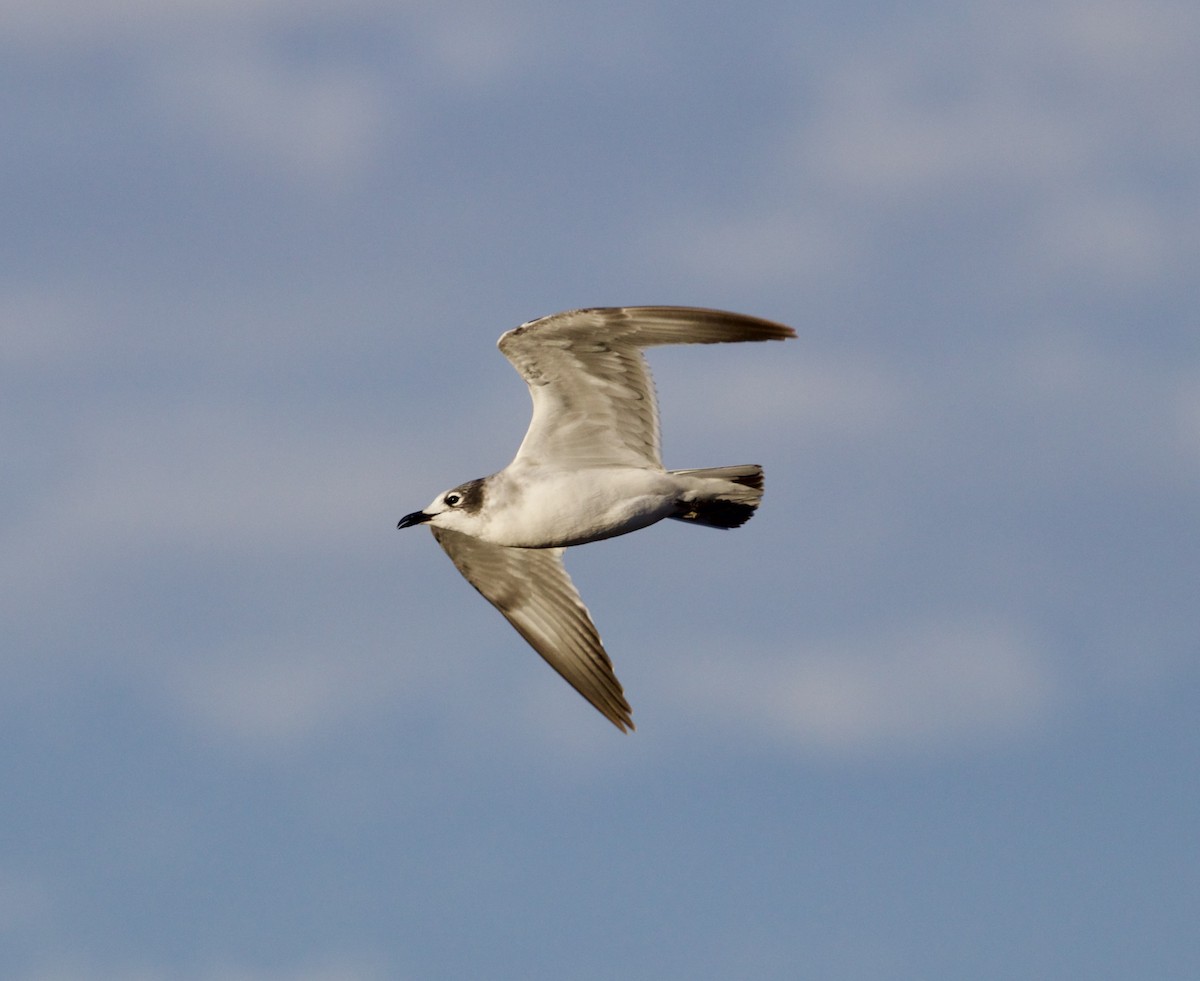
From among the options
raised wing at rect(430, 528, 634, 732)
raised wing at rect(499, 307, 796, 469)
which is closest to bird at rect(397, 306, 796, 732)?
raised wing at rect(499, 307, 796, 469)

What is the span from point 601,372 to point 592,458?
98cm

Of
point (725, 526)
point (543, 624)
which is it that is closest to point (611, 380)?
point (725, 526)

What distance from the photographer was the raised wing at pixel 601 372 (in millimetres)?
16344

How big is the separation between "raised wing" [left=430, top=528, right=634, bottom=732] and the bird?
51.7 inches

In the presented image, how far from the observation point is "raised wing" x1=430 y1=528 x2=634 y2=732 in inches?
758

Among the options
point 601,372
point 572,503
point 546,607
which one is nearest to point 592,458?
point 572,503

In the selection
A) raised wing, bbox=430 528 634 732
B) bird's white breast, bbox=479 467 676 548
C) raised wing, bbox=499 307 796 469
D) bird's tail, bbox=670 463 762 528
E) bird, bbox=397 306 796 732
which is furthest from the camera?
raised wing, bbox=430 528 634 732

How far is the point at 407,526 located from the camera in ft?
61.7

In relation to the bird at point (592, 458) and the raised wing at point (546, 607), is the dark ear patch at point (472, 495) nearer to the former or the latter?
the bird at point (592, 458)

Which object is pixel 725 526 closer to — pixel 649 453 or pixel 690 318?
pixel 649 453

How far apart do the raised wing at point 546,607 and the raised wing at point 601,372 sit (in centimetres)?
215

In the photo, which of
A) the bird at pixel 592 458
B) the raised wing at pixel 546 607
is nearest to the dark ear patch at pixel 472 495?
the bird at pixel 592 458

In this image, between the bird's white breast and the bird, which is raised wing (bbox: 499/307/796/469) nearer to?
the bird

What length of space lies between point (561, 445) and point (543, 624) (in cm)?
286
